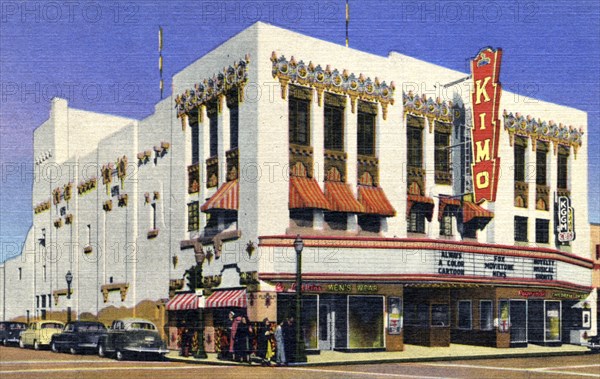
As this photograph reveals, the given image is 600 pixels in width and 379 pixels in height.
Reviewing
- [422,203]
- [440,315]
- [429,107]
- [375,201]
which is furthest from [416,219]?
[429,107]

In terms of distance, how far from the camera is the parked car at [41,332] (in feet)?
118

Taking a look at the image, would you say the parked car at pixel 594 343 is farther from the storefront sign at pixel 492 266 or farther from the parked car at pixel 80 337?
the parked car at pixel 80 337

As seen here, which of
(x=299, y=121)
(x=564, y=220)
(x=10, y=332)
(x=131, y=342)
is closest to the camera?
(x=131, y=342)

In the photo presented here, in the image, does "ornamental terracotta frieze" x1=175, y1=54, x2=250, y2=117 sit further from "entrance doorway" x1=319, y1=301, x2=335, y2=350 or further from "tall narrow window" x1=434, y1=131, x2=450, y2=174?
"tall narrow window" x1=434, y1=131, x2=450, y2=174

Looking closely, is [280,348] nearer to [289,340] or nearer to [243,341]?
[289,340]

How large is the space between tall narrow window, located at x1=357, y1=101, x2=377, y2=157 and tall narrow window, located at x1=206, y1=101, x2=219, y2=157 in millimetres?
6234

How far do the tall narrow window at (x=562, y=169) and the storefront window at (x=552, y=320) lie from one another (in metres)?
6.55

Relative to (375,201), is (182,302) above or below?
below

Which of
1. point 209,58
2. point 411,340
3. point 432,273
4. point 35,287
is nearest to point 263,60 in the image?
point 209,58

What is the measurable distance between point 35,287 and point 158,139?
2504cm

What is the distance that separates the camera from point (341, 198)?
33594 mm

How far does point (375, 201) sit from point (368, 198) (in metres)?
0.36

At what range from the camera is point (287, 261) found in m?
31.6

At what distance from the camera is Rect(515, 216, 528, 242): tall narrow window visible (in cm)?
4147
